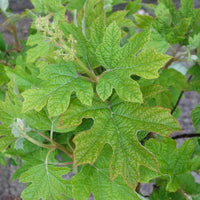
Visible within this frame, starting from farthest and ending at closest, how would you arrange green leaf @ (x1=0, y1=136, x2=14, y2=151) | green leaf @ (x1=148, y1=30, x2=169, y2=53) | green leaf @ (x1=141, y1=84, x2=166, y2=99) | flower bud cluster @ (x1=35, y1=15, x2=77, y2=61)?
green leaf @ (x1=148, y1=30, x2=169, y2=53), green leaf @ (x1=0, y1=136, x2=14, y2=151), green leaf @ (x1=141, y1=84, x2=166, y2=99), flower bud cluster @ (x1=35, y1=15, x2=77, y2=61)

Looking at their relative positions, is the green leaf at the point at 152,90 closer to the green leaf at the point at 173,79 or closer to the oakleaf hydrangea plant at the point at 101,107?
the oakleaf hydrangea plant at the point at 101,107

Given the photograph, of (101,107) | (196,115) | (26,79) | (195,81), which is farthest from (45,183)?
(195,81)

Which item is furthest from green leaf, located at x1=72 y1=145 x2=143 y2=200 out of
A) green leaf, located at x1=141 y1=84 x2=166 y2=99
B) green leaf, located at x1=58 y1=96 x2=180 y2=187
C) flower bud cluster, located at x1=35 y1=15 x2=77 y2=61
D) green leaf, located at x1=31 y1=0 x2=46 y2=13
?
green leaf, located at x1=31 y1=0 x2=46 y2=13

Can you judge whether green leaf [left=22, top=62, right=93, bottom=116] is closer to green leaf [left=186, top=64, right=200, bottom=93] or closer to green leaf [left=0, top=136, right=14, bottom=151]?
green leaf [left=0, top=136, right=14, bottom=151]

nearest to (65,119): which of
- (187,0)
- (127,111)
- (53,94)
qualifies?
(53,94)

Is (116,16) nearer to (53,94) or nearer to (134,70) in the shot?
(134,70)

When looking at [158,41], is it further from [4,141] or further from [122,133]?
[4,141]

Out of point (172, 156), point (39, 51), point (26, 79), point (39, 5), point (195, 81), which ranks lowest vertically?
point (172, 156)
